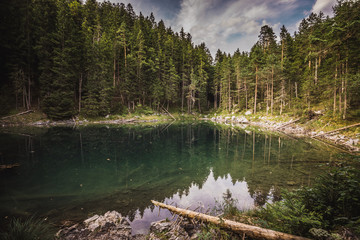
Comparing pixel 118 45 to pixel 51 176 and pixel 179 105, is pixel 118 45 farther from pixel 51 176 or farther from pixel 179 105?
pixel 51 176

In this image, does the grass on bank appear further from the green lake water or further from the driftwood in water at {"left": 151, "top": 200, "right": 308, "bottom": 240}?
the green lake water

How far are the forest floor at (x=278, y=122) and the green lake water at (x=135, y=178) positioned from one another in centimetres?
558

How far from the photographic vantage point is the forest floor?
1545cm

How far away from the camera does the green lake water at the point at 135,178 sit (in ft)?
18.8

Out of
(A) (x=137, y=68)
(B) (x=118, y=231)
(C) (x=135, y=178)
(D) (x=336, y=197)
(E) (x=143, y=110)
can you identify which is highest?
(A) (x=137, y=68)

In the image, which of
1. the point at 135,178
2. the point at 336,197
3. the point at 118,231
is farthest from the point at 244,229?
the point at 135,178

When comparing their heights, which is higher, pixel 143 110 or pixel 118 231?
pixel 143 110

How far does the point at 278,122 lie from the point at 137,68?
36.0 meters

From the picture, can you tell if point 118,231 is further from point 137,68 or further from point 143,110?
point 137,68

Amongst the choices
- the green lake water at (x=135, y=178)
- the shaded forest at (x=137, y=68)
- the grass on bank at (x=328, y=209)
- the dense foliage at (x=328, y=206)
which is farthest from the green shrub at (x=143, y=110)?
the dense foliage at (x=328, y=206)

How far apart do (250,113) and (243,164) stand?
112 ft

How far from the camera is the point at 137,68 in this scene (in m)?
40.3

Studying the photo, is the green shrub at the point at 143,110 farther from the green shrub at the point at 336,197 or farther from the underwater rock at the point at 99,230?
the green shrub at the point at 336,197

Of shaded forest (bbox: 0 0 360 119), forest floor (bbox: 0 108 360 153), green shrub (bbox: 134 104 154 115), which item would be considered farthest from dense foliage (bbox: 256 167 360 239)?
green shrub (bbox: 134 104 154 115)
